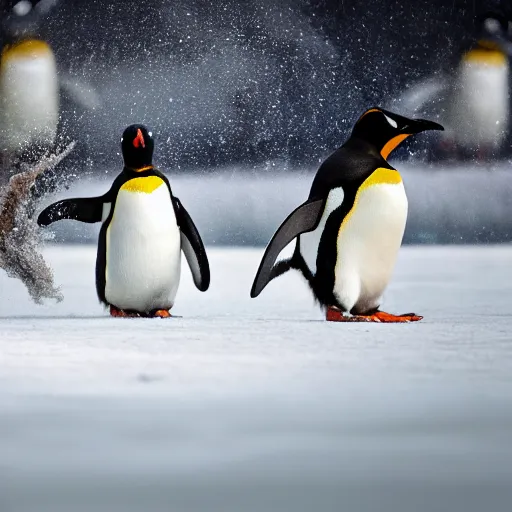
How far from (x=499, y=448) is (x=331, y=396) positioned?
11.8 inches

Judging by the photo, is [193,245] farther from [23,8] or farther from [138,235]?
[23,8]

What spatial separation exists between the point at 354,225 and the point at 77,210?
698 mm

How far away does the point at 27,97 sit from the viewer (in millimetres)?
3629

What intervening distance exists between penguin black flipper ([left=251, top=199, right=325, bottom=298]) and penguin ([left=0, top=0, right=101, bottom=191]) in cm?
145

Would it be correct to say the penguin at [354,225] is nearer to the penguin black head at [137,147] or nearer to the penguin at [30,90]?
the penguin black head at [137,147]

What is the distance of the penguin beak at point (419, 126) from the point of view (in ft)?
7.68

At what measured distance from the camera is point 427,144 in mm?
3875

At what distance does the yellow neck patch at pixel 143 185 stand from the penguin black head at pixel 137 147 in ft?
0.14

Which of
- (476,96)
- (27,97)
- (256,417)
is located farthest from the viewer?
(476,96)

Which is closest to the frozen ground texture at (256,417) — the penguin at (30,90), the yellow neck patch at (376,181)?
the yellow neck patch at (376,181)

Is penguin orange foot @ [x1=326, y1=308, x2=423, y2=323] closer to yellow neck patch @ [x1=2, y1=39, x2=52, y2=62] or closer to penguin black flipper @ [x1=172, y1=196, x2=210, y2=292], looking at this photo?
penguin black flipper @ [x1=172, y1=196, x2=210, y2=292]

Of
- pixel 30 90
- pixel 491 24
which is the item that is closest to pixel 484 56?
pixel 491 24

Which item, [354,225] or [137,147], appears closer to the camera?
[354,225]

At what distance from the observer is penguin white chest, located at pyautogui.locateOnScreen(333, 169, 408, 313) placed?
7.51 feet
